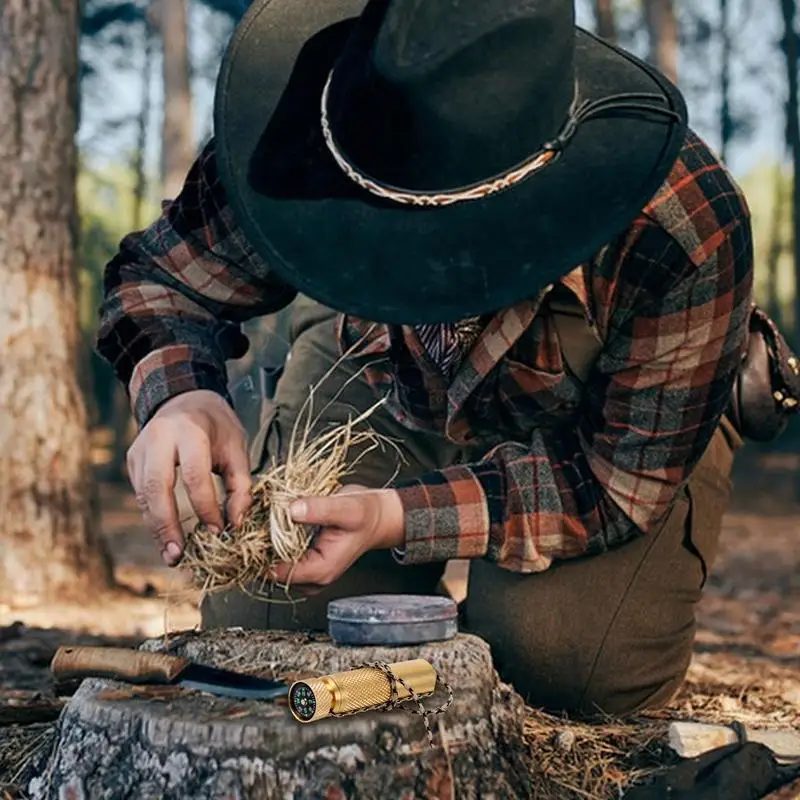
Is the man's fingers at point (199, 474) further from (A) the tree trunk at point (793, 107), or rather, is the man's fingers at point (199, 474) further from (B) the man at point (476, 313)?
(A) the tree trunk at point (793, 107)

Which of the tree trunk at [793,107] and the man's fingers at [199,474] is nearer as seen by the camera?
the man's fingers at [199,474]

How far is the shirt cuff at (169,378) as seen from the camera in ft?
9.60

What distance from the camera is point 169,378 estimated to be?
2953 millimetres

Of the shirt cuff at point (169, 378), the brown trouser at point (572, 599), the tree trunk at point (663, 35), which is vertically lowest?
Answer: the brown trouser at point (572, 599)

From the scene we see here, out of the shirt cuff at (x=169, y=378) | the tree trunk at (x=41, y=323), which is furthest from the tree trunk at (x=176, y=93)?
the shirt cuff at (x=169, y=378)

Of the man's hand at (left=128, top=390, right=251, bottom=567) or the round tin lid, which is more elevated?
the man's hand at (left=128, top=390, right=251, bottom=567)

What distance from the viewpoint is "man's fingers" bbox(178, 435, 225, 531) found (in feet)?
8.32

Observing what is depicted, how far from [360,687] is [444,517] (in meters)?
0.69

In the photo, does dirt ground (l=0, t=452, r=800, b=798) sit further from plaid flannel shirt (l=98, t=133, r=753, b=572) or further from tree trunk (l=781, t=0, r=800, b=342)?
tree trunk (l=781, t=0, r=800, b=342)

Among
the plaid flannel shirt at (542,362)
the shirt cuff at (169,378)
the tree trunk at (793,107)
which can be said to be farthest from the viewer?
the tree trunk at (793,107)

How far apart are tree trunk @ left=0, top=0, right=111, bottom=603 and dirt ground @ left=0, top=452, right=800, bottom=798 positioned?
0.88 ft

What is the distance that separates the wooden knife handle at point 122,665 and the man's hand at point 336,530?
12.3 inches

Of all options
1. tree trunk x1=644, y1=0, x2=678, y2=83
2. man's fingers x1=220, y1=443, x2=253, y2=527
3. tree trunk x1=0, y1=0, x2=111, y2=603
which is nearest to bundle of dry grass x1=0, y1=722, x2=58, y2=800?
man's fingers x1=220, y1=443, x2=253, y2=527

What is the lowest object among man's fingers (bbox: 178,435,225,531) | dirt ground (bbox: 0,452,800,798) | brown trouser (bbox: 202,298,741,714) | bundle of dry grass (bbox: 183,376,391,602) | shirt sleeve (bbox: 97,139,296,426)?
dirt ground (bbox: 0,452,800,798)
